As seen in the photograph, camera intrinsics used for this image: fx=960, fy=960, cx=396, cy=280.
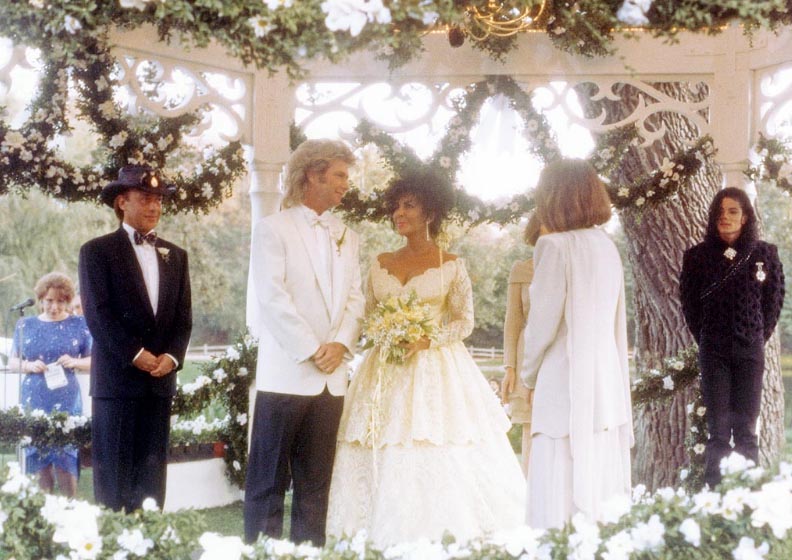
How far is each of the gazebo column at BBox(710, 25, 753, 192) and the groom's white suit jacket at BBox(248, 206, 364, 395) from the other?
102 inches

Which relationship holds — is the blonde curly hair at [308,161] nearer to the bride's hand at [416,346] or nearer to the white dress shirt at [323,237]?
the white dress shirt at [323,237]

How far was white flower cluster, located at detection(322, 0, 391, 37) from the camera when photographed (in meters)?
3.05

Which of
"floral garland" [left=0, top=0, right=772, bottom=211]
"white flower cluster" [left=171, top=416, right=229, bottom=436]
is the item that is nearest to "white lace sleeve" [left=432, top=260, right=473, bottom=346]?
"floral garland" [left=0, top=0, right=772, bottom=211]

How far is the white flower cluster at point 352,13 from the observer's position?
10.0ft

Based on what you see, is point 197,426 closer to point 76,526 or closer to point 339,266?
point 339,266

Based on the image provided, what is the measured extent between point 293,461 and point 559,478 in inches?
55.0

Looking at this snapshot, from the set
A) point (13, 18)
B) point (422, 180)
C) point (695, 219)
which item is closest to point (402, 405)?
point (422, 180)

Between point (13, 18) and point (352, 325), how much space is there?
2.19 metres

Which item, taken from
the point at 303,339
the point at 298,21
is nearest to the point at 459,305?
Answer: the point at 303,339

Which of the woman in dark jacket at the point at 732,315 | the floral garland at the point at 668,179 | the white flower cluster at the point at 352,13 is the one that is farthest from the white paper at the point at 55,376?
the white flower cluster at the point at 352,13

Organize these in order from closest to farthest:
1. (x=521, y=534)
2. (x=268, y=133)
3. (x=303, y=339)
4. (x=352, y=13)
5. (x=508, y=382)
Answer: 1. (x=352, y=13)
2. (x=521, y=534)
3. (x=303, y=339)
4. (x=508, y=382)
5. (x=268, y=133)

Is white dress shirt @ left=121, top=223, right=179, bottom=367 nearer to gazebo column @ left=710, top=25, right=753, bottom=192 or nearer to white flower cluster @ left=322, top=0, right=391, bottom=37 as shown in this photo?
white flower cluster @ left=322, top=0, right=391, bottom=37

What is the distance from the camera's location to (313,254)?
4734mm

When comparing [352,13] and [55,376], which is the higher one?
[352,13]
